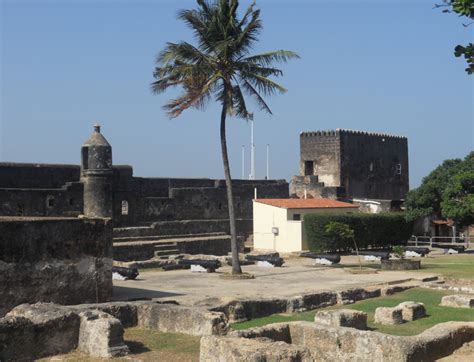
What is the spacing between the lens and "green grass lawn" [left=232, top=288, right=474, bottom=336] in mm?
12188

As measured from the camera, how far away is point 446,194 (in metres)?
32.8

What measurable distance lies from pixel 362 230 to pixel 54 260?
19927mm

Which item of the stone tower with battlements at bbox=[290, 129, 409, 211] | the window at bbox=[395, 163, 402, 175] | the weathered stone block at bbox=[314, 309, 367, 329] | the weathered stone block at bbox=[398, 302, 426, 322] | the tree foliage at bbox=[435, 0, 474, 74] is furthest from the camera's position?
the window at bbox=[395, 163, 402, 175]

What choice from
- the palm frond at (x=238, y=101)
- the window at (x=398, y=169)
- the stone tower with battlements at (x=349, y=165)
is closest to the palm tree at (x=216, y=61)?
the palm frond at (x=238, y=101)

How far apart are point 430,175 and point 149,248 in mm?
16389

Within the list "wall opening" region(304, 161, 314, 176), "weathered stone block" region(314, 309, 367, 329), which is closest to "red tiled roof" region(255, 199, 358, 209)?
"wall opening" region(304, 161, 314, 176)

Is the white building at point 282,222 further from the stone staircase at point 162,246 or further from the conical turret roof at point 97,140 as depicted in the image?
the conical turret roof at point 97,140

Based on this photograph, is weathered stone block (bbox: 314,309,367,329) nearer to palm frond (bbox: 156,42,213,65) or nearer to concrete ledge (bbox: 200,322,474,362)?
concrete ledge (bbox: 200,322,474,362)

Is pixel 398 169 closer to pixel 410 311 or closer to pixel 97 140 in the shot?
pixel 97 140

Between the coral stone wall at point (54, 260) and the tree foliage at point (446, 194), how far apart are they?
21340 millimetres

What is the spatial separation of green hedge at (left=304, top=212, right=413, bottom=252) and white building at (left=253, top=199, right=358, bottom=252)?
0.70 metres

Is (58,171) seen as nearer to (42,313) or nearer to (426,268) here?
(426,268)

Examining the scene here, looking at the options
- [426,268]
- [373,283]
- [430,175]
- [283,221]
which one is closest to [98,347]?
[373,283]

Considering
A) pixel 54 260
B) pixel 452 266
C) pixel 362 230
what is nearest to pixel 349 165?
pixel 362 230
